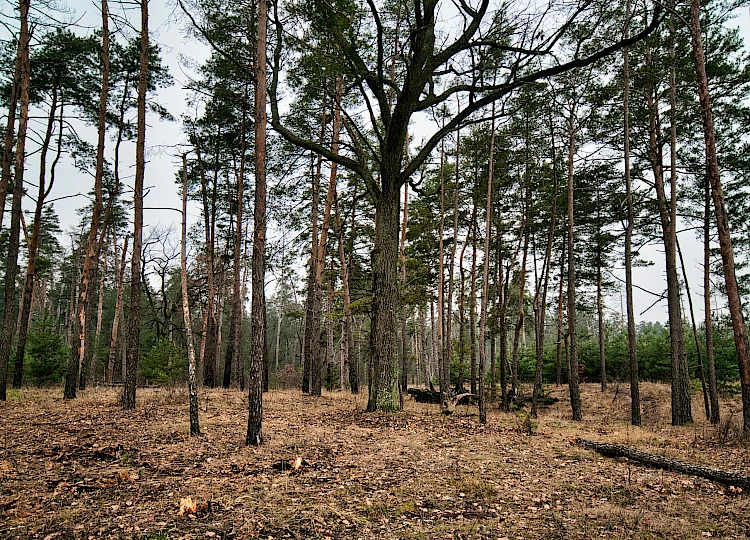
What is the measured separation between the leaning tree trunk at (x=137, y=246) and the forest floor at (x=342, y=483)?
999 mm

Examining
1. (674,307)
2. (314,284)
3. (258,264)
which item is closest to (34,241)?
(314,284)

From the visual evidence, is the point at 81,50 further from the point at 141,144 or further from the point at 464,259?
the point at 464,259

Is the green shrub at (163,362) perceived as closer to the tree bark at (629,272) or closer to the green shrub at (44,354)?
the green shrub at (44,354)

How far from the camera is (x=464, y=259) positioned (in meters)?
23.3

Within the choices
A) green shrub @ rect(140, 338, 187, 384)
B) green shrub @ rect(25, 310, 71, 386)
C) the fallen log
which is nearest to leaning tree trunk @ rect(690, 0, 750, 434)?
the fallen log

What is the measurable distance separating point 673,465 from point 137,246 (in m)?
11.3

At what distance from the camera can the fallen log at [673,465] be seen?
5785 millimetres

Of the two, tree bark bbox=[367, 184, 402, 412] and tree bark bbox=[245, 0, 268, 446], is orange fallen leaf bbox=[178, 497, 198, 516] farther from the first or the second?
tree bark bbox=[367, 184, 402, 412]

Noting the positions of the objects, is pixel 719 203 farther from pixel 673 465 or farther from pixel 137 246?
pixel 137 246

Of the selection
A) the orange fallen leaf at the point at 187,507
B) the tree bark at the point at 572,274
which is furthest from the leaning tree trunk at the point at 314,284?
the orange fallen leaf at the point at 187,507

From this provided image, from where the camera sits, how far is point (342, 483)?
18.3 ft

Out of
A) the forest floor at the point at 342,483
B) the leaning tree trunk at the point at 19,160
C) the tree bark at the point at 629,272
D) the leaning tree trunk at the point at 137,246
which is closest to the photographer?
the forest floor at the point at 342,483

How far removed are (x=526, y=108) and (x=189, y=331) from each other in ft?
36.0

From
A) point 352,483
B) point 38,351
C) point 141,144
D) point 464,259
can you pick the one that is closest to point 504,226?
point 464,259
